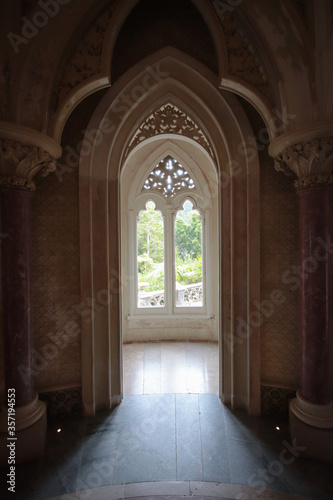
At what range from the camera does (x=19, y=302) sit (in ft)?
7.55

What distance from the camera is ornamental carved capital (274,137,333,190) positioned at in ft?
7.03

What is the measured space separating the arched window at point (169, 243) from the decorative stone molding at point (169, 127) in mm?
1830

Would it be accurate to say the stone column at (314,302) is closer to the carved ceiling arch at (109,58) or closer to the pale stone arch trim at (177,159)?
the carved ceiling arch at (109,58)

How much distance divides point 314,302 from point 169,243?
323cm

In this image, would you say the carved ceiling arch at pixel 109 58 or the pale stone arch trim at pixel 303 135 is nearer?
the pale stone arch trim at pixel 303 135

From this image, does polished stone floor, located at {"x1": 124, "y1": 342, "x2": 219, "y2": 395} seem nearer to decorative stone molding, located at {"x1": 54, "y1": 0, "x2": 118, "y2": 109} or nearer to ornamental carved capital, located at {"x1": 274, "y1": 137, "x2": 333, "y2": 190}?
ornamental carved capital, located at {"x1": 274, "y1": 137, "x2": 333, "y2": 190}

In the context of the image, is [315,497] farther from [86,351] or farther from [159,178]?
[159,178]

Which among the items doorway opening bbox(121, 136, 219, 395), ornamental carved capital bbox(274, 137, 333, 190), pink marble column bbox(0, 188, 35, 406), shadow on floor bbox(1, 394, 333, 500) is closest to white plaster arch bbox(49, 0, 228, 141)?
pink marble column bbox(0, 188, 35, 406)

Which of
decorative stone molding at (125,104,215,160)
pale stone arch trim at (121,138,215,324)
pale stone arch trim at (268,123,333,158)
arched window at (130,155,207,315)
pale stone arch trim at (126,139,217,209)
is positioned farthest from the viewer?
arched window at (130,155,207,315)

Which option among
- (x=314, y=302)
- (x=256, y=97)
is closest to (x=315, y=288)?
(x=314, y=302)

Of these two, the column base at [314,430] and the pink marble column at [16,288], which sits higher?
the pink marble column at [16,288]

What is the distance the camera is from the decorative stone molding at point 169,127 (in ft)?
10.9

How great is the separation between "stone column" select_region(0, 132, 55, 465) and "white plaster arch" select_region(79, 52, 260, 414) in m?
0.57

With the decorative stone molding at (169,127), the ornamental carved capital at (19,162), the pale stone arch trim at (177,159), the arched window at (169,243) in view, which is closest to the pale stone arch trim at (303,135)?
the decorative stone molding at (169,127)
